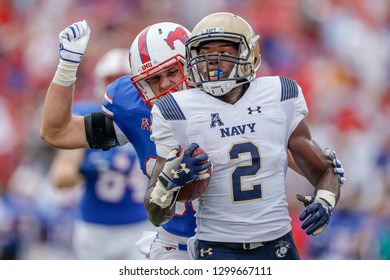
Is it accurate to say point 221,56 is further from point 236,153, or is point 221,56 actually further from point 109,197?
point 109,197

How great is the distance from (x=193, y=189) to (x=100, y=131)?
2.88 ft

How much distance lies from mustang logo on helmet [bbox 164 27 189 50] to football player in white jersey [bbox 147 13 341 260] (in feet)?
1.62

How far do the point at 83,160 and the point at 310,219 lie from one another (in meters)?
2.78

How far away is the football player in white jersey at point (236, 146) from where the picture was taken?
3.40 m

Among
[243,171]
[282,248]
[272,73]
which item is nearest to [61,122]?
[243,171]

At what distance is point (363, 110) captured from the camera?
25.9ft

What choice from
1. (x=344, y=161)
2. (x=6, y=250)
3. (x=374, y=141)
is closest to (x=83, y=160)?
(x=6, y=250)

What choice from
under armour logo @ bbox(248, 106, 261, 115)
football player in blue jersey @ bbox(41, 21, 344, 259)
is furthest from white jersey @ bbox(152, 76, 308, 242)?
football player in blue jersey @ bbox(41, 21, 344, 259)

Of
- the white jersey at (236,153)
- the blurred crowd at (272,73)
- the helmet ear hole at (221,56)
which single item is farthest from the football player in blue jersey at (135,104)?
the blurred crowd at (272,73)

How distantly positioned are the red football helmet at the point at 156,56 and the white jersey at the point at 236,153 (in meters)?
0.50

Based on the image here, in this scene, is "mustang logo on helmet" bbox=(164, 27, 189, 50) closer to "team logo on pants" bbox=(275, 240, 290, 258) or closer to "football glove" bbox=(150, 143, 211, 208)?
"football glove" bbox=(150, 143, 211, 208)

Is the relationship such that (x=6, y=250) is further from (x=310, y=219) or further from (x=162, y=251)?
(x=310, y=219)

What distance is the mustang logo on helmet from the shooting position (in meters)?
4.02

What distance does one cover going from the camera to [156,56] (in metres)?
3.97
